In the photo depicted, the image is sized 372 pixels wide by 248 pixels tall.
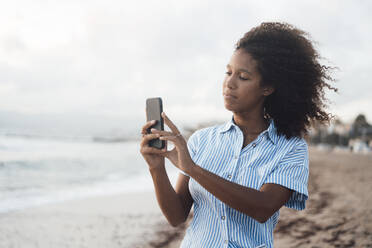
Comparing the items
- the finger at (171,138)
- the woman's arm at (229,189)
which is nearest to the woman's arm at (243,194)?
the woman's arm at (229,189)

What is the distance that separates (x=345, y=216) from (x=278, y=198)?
5.73 meters

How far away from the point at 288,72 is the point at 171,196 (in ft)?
3.42

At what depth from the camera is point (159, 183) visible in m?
1.79

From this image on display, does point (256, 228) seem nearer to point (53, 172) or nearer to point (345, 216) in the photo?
point (345, 216)

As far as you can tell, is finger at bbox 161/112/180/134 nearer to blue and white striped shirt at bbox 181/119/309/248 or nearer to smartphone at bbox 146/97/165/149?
smartphone at bbox 146/97/165/149

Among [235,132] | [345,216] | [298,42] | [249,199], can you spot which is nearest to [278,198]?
[249,199]

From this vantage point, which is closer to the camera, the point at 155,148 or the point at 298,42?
the point at 155,148

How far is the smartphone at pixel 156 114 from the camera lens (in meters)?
1.64

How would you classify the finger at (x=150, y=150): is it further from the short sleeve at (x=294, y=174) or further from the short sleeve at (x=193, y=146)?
the short sleeve at (x=294, y=174)

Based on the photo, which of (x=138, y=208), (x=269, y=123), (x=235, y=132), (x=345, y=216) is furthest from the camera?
(x=138, y=208)

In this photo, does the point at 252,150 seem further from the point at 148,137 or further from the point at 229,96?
the point at 148,137

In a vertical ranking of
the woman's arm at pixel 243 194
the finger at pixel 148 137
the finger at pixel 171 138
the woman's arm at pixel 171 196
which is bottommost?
the woman's arm at pixel 171 196

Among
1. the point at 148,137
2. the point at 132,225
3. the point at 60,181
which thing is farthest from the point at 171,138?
the point at 60,181

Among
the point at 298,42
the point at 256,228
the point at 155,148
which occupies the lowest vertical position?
the point at 256,228
